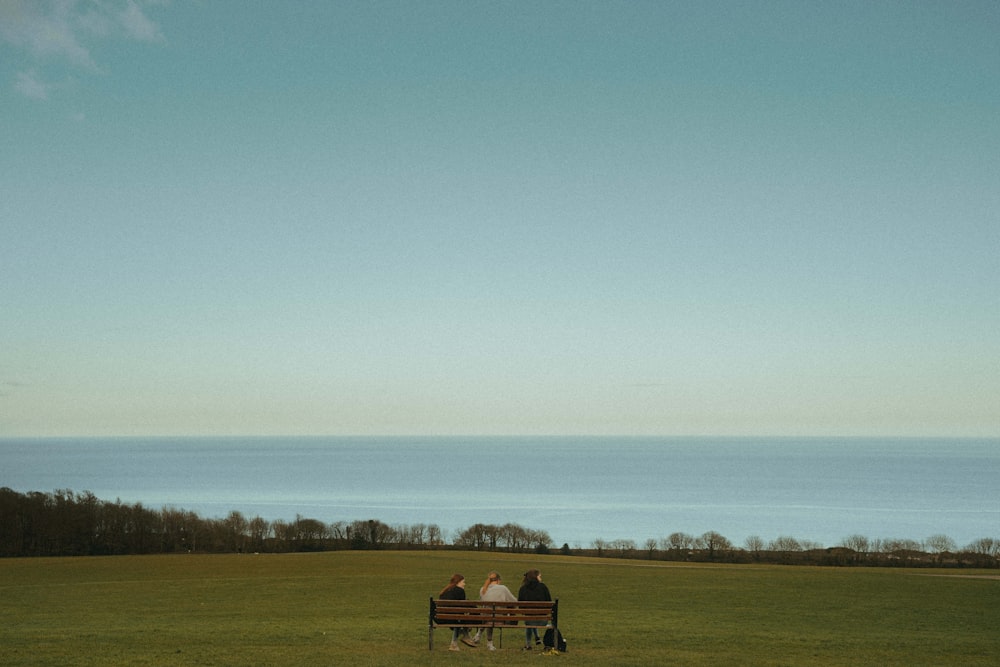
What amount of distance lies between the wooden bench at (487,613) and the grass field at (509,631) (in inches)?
19.8

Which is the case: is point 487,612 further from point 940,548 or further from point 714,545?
point 940,548

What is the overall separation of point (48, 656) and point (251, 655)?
124 inches

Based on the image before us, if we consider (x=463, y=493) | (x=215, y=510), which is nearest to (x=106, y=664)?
(x=215, y=510)

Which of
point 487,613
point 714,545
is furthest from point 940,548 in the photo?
point 487,613

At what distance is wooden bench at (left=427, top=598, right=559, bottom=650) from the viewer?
44.2 ft

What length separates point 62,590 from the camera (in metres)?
26.4

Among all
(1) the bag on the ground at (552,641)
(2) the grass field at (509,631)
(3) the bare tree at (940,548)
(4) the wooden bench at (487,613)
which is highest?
(4) the wooden bench at (487,613)

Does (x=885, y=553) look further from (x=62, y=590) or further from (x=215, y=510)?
(x=215, y=510)

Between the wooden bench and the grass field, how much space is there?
50cm

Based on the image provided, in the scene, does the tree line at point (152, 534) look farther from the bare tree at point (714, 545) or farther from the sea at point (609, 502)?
the sea at point (609, 502)

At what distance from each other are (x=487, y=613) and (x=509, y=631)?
510 cm

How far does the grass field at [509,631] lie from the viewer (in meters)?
13.2

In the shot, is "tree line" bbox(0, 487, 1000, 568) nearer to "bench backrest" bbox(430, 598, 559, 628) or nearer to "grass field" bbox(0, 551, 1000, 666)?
"grass field" bbox(0, 551, 1000, 666)

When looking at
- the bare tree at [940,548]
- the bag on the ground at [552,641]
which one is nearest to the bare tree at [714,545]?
the bare tree at [940,548]
